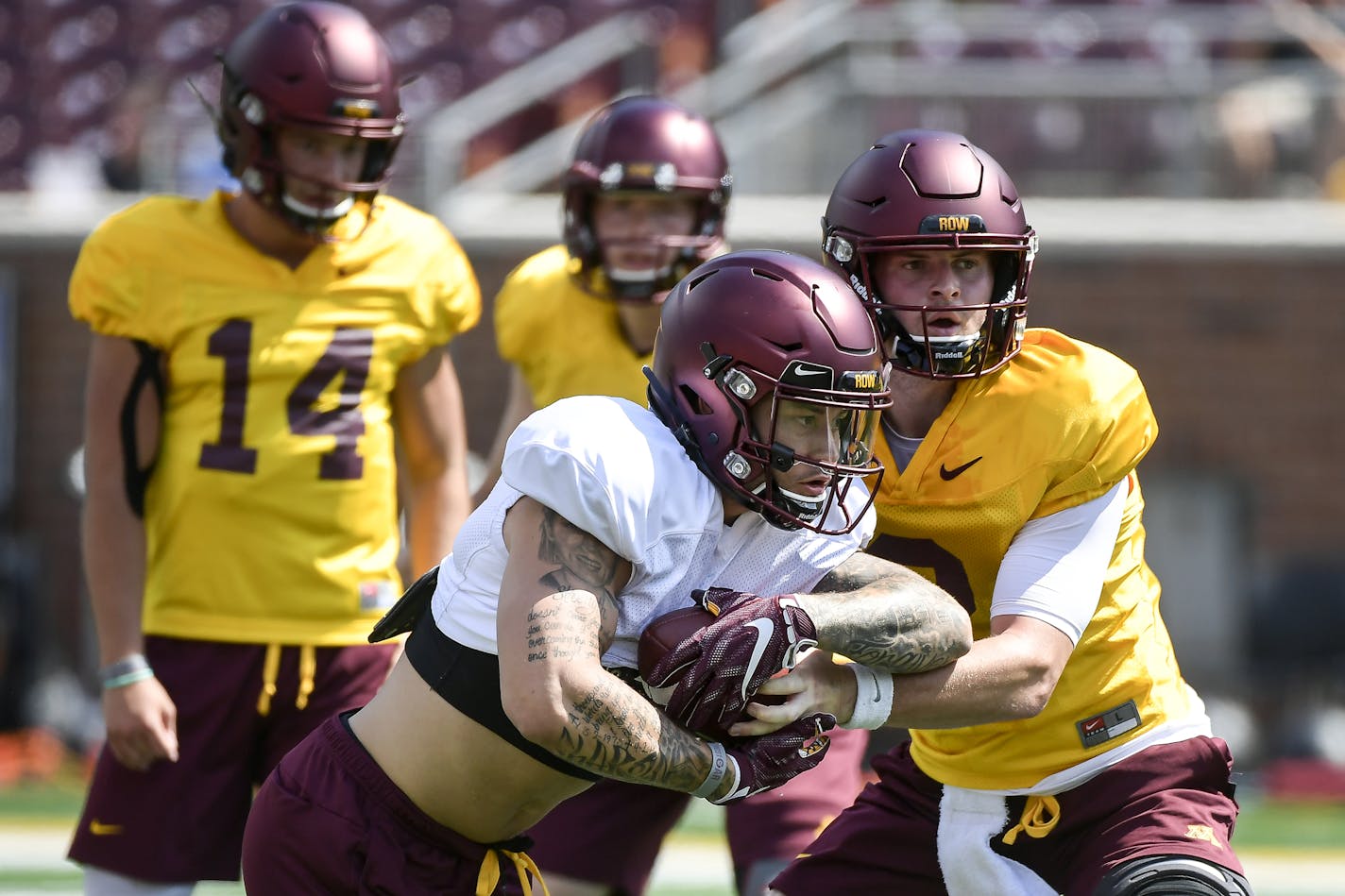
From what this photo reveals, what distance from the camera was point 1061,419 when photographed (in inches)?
116

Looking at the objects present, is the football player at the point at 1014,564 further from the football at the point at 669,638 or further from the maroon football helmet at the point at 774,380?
the football at the point at 669,638

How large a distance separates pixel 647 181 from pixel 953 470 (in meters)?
1.50

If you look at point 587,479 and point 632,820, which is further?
point 632,820

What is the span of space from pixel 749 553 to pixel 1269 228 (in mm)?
7754

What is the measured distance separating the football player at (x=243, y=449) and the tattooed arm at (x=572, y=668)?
131 cm

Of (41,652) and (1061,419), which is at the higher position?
(1061,419)

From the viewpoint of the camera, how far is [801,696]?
260 cm

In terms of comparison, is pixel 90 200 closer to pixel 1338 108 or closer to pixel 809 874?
pixel 1338 108

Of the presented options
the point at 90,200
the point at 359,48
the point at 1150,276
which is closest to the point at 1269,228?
the point at 1150,276

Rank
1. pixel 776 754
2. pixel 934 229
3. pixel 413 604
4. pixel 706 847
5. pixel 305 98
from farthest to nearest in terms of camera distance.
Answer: pixel 706 847 → pixel 305 98 → pixel 934 229 → pixel 413 604 → pixel 776 754

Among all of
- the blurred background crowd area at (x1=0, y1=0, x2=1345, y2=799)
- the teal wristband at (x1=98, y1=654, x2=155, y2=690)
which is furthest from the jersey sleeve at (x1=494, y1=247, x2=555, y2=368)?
the blurred background crowd area at (x1=0, y1=0, x2=1345, y2=799)

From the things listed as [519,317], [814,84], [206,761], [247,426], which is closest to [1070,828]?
[206,761]

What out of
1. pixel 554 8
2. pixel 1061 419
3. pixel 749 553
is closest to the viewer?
pixel 749 553

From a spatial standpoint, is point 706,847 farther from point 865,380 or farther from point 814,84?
point 865,380
